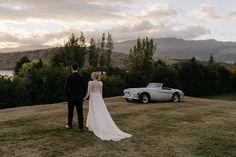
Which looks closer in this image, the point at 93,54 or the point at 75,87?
the point at 75,87

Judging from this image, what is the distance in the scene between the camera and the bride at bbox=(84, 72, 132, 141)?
42.0ft

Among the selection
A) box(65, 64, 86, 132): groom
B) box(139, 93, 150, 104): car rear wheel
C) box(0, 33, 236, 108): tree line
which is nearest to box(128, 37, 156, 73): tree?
box(0, 33, 236, 108): tree line

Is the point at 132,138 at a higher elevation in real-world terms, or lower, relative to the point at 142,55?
lower

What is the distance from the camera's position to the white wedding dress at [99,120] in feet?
42.0

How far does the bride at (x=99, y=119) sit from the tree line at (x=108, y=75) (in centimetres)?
2192

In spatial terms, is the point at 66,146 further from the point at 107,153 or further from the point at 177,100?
→ the point at 177,100

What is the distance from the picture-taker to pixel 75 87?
13.3m

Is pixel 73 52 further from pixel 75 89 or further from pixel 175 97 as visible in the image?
pixel 75 89

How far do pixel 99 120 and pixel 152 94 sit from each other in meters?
12.7

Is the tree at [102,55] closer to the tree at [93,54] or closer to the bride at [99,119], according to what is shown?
the tree at [93,54]

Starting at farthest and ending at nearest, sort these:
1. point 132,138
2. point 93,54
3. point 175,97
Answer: point 93,54, point 175,97, point 132,138

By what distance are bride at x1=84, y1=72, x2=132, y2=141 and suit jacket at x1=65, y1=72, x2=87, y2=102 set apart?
53cm

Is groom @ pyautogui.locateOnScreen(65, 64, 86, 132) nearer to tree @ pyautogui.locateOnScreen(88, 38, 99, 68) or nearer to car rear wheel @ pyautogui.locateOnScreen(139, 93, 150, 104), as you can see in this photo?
car rear wheel @ pyautogui.locateOnScreen(139, 93, 150, 104)

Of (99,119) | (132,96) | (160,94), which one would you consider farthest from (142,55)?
(99,119)
